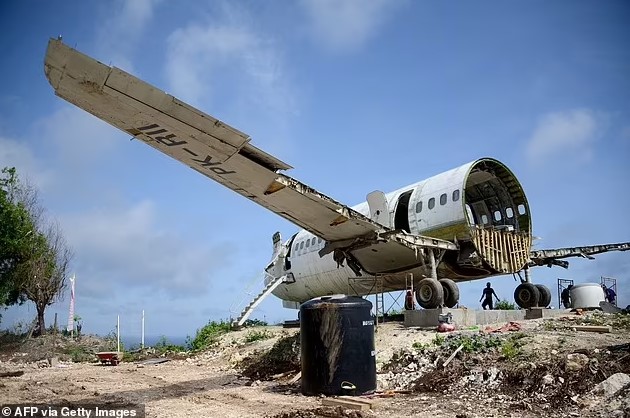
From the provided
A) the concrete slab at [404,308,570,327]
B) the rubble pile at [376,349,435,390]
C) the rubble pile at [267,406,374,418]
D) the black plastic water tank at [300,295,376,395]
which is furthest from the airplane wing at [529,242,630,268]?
the rubble pile at [267,406,374,418]

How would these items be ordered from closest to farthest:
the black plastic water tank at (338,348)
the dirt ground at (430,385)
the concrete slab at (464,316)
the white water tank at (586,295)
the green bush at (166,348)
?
1. the dirt ground at (430,385)
2. the black plastic water tank at (338,348)
3. the concrete slab at (464,316)
4. the white water tank at (586,295)
5. the green bush at (166,348)

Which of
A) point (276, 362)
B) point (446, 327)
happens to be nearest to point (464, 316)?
point (446, 327)

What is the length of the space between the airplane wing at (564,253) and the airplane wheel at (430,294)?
7.02m

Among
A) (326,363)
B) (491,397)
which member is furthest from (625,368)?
(326,363)

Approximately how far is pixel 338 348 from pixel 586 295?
13558mm

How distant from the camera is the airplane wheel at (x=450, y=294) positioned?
17016 millimetres

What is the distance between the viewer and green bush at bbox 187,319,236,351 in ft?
78.3

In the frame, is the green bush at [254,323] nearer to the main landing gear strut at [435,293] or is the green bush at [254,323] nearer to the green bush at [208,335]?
the green bush at [208,335]

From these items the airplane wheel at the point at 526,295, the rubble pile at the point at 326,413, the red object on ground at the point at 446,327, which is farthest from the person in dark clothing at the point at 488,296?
the rubble pile at the point at 326,413

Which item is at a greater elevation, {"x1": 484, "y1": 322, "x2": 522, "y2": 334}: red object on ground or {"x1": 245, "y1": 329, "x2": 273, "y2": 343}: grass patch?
{"x1": 484, "y1": 322, "x2": 522, "y2": 334}: red object on ground

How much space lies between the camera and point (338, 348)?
11.3m

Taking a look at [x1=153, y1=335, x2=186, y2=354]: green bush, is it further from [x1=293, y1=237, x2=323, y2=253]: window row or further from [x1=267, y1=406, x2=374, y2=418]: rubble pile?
[x1=267, y1=406, x2=374, y2=418]: rubble pile

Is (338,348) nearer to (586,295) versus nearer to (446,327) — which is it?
(446,327)

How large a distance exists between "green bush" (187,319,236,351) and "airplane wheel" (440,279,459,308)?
10.8 m
